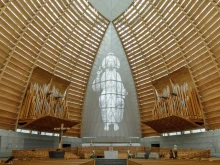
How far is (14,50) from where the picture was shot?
61.7ft

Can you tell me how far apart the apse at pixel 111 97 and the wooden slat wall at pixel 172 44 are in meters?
1.12

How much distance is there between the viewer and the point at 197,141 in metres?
21.3

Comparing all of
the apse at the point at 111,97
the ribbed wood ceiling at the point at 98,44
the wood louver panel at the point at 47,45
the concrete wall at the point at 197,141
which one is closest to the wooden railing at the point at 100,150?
the apse at the point at 111,97

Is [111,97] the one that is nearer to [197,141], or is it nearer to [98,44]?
[98,44]

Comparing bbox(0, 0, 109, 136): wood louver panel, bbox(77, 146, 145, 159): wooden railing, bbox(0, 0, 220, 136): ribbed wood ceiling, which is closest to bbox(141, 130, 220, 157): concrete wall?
bbox(0, 0, 220, 136): ribbed wood ceiling

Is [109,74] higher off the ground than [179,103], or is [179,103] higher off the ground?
[109,74]

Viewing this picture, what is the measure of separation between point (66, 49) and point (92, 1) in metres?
6.43

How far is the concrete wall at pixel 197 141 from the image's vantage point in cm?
1936

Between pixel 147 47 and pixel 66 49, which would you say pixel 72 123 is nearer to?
pixel 66 49

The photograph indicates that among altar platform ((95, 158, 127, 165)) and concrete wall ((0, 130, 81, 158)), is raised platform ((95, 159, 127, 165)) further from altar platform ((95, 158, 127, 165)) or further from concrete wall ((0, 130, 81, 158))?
concrete wall ((0, 130, 81, 158))

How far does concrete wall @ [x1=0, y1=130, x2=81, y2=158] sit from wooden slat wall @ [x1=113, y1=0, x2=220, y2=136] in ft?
39.1

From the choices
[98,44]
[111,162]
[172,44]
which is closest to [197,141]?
[111,162]

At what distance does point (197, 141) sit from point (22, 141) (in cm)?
1790

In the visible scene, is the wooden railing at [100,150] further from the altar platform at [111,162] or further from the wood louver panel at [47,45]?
the wood louver panel at [47,45]
